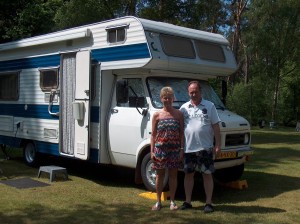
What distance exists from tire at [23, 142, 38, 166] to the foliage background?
8.29 meters

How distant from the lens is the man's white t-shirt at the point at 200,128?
6.42 meters

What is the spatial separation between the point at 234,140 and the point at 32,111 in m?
4.90

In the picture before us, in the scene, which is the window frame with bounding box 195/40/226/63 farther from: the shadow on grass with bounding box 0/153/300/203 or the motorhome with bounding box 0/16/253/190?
the shadow on grass with bounding box 0/153/300/203

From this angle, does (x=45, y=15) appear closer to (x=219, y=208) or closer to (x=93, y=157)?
(x=93, y=157)

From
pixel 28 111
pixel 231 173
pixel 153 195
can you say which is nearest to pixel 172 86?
pixel 153 195

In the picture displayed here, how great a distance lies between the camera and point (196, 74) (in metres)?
8.54

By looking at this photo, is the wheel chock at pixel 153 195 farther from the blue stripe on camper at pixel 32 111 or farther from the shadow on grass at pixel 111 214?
the blue stripe on camper at pixel 32 111

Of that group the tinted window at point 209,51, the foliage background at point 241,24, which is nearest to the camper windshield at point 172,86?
the tinted window at point 209,51

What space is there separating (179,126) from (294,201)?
8.20 ft

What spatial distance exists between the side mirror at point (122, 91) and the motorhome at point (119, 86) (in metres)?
0.02

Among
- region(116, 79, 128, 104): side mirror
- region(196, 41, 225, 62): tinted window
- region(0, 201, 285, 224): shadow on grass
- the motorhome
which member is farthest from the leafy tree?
region(0, 201, 285, 224): shadow on grass

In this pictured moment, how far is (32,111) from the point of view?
1030 centimetres

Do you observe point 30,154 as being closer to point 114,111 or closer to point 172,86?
point 114,111

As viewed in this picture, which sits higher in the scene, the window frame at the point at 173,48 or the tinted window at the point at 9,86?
the window frame at the point at 173,48
